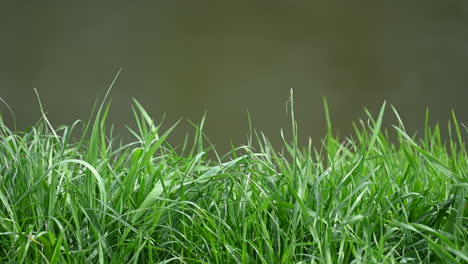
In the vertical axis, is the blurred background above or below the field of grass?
below

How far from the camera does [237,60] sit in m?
3.71

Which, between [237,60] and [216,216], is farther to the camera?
[237,60]

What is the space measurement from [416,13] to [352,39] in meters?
0.43

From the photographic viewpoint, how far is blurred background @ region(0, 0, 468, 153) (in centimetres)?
355

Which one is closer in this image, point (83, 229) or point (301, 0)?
point (83, 229)

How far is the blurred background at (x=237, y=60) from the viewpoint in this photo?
11.7 ft

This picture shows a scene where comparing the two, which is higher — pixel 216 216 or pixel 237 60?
pixel 216 216

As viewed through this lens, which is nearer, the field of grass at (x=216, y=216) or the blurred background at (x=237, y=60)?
the field of grass at (x=216, y=216)

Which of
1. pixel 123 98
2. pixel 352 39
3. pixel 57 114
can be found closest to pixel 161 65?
pixel 123 98

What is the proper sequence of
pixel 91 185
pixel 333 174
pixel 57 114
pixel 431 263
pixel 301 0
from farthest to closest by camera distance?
pixel 301 0 < pixel 57 114 < pixel 333 174 < pixel 91 185 < pixel 431 263

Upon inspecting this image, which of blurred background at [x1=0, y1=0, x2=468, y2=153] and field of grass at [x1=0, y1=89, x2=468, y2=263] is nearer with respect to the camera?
field of grass at [x1=0, y1=89, x2=468, y2=263]

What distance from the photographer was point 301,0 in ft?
12.4

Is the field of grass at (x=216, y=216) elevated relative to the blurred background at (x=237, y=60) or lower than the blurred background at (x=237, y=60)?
elevated

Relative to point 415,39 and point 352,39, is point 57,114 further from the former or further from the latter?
point 415,39
